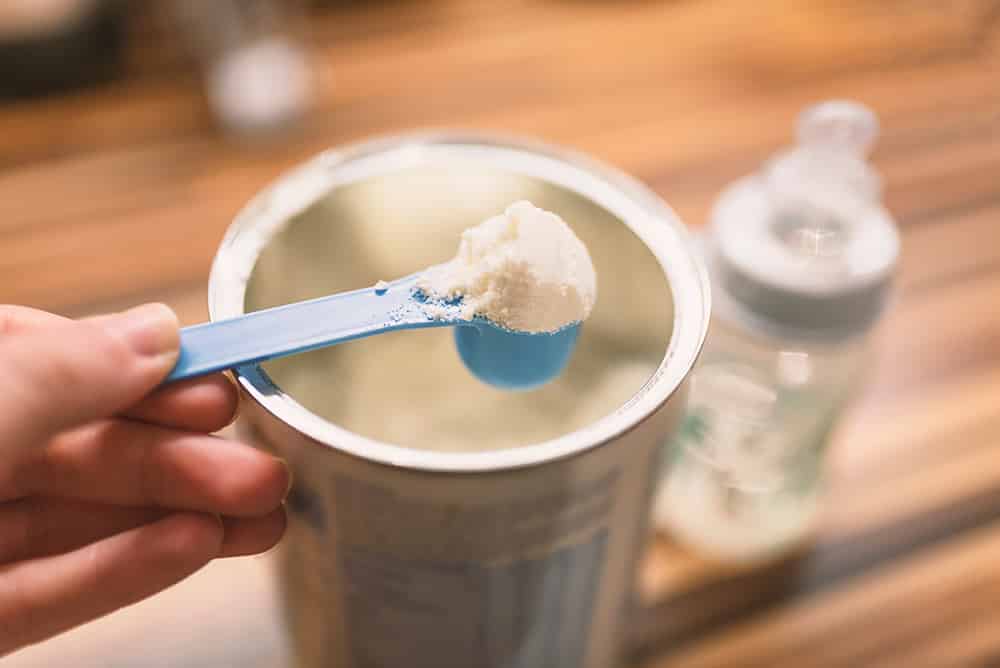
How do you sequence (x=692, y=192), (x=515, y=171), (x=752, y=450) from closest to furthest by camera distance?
(x=515, y=171) → (x=752, y=450) → (x=692, y=192)

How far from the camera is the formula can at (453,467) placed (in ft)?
1.00

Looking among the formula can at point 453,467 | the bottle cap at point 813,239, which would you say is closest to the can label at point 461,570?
the formula can at point 453,467

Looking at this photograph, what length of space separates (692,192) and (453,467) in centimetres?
54

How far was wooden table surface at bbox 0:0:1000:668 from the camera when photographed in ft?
1.73

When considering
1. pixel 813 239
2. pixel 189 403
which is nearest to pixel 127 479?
pixel 189 403

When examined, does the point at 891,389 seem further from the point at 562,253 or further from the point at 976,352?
the point at 562,253

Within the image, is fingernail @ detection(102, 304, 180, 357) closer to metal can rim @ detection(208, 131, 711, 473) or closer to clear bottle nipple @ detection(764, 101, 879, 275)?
metal can rim @ detection(208, 131, 711, 473)

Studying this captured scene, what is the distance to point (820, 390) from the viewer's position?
0.55 m

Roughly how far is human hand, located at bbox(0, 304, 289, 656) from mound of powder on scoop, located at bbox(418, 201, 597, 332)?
89 millimetres

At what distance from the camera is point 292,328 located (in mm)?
321

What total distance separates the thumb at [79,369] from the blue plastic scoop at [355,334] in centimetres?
1

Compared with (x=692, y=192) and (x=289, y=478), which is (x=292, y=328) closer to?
(x=289, y=478)

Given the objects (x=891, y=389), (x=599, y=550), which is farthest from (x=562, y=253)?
(x=891, y=389)

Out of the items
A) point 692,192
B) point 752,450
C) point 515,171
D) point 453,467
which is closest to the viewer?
point 453,467
